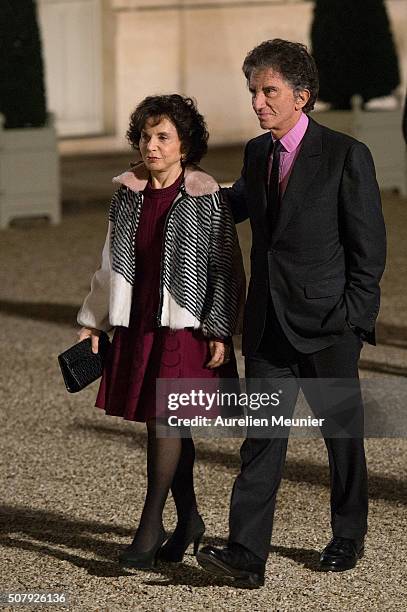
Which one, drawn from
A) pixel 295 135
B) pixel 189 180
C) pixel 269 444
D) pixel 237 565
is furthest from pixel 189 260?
pixel 237 565

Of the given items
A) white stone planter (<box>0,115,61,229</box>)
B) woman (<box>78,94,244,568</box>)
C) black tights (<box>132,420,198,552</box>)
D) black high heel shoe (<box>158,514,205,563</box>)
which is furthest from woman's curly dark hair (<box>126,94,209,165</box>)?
white stone planter (<box>0,115,61,229</box>)

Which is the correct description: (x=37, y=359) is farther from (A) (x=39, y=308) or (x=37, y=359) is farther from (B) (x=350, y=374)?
(B) (x=350, y=374)

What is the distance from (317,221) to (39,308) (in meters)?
4.89

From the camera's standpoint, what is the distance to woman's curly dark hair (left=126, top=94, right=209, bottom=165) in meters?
4.46

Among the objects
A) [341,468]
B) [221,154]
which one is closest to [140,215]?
[341,468]

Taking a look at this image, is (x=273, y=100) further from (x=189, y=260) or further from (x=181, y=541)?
(x=181, y=541)

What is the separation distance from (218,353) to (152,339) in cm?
20

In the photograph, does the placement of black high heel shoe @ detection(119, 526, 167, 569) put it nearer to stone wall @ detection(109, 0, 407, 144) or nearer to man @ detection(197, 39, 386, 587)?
man @ detection(197, 39, 386, 587)

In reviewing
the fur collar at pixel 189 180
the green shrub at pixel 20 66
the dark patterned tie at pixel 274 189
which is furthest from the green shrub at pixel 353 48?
the dark patterned tie at pixel 274 189

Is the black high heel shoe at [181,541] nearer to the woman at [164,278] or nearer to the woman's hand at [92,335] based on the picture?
the woman at [164,278]

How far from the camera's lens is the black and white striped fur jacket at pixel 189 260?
443 cm

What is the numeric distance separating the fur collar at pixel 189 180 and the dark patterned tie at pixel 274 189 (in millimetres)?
162

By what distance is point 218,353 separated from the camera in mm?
4465

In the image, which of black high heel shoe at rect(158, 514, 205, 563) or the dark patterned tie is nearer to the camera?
the dark patterned tie
